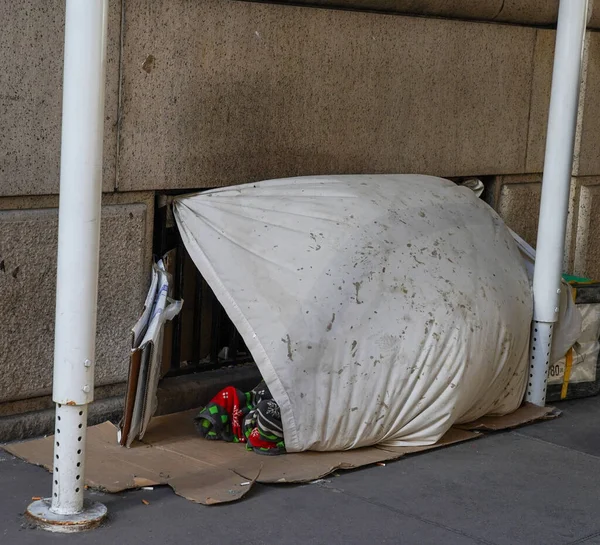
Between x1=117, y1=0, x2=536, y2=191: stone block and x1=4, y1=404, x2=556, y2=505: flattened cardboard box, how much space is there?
1081 millimetres

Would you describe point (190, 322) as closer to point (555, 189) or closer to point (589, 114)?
point (555, 189)

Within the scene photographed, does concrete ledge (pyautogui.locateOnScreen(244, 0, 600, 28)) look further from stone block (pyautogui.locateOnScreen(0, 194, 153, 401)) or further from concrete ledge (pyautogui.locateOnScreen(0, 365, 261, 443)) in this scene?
concrete ledge (pyautogui.locateOnScreen(0, 365, 261, 443))

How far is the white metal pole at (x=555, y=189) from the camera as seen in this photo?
500 cm

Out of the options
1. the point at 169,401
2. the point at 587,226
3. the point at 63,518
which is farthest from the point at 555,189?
the point at 63,518

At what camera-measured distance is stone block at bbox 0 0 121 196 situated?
4.02m

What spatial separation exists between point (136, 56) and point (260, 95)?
2.24ft

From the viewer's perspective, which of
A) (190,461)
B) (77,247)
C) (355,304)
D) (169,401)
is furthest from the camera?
(169,401)

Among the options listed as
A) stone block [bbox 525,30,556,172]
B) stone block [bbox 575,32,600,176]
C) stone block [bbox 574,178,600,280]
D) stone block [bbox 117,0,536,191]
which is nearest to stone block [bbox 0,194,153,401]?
stone block [bbox 117,0,536,191]

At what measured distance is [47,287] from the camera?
169 inches

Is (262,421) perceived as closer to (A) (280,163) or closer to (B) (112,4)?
(A) (280,163)

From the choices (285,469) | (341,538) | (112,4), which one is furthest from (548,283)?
(112,4)

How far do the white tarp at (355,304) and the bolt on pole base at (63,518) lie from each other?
925 mm

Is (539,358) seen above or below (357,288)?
below

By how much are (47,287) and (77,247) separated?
1065mm
